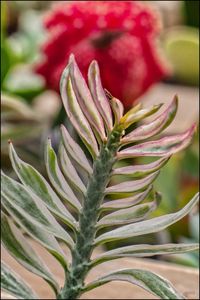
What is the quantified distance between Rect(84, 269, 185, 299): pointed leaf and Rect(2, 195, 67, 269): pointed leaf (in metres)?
0.03

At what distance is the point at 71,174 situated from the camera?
0.43m

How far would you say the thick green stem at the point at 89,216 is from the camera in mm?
400

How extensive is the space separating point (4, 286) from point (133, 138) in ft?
0.40

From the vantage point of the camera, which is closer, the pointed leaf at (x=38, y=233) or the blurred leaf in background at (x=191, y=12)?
the pointed leaf at (x=38, y=233)

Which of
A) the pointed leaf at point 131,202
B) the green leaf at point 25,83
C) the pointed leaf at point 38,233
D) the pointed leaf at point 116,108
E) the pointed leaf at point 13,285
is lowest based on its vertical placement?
the green leaf at point 25,83

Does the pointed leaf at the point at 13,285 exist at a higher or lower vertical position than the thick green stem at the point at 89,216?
lower

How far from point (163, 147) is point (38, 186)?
7 centimetres

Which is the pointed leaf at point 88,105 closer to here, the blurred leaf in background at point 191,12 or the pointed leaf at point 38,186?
the pointed leaf at point 38,186

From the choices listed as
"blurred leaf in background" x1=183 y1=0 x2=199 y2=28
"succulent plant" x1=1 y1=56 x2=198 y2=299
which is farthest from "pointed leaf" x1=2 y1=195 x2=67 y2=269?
"blurred leaf in background" x1=183 y1=0 x2=199 y2=28

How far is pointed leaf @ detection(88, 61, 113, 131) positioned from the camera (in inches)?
15.7

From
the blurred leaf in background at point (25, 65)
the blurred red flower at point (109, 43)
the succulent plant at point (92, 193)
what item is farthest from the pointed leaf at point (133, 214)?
the blurred leaf in background at point (25, 65)

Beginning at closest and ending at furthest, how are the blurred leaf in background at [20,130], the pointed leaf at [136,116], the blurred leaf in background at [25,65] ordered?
the pointed leaf at [136,116]
the blurred leaf in background at [20,130]
the blurred leaf in background at [25,65]

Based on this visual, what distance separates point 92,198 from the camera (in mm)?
413

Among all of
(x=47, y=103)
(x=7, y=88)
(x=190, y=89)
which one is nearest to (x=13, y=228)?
(x=7, y=88)
